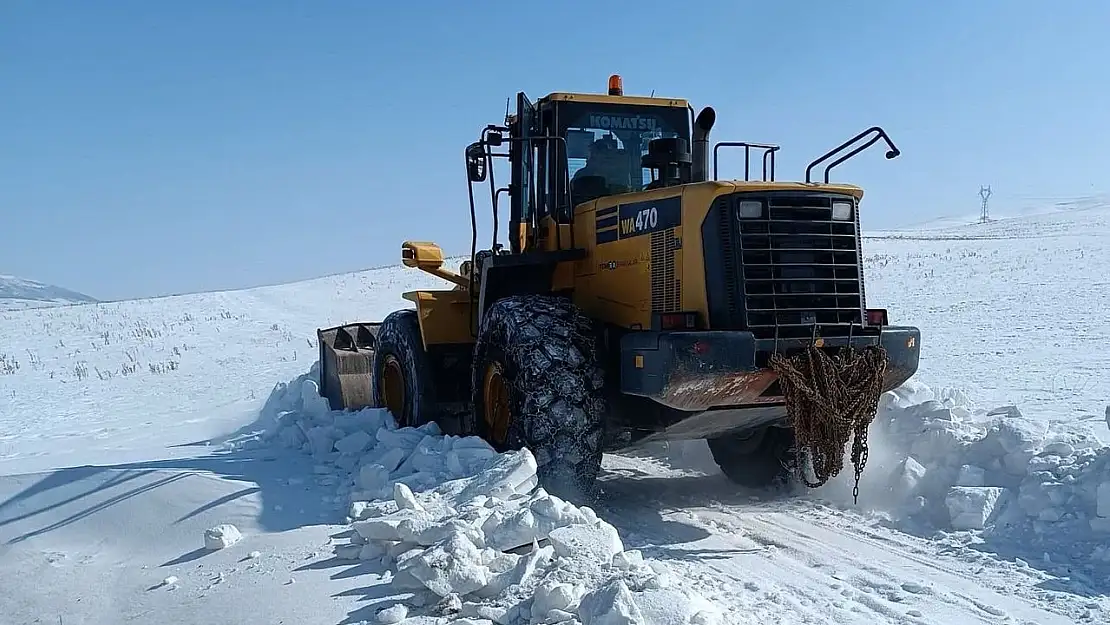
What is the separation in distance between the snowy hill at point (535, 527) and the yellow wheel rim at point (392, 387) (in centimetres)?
61

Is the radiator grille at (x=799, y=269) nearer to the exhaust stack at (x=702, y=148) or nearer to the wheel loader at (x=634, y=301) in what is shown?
the wheel loader at (x=634, y=301)

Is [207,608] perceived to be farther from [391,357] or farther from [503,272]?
[391,357]

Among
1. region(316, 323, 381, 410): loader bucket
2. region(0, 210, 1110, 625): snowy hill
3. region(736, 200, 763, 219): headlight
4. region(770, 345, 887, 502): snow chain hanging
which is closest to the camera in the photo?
region(0, 210, 1110, 625): snowy hill

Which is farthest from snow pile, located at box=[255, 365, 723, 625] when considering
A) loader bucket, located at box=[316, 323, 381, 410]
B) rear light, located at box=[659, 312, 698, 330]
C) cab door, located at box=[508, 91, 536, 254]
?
loader bucket, located at box=[316, 323, 381, 410]

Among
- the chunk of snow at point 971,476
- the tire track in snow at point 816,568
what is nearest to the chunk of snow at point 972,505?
the chunk of snow at point 971,476

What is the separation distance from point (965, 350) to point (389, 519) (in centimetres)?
1014

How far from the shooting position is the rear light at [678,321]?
551cm

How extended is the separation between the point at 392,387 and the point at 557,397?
322 centimetres

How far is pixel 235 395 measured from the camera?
471 inches

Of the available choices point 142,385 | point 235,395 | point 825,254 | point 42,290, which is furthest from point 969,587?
point 42,290

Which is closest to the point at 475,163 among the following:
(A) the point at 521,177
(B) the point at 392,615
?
(A) the point at 521,177

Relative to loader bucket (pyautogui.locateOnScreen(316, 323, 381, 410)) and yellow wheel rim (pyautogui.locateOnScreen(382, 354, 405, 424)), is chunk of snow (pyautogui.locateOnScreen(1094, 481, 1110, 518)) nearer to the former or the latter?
yellow wheel rim (pyautogui.locateOnScreen(382, 354, 405, 424))

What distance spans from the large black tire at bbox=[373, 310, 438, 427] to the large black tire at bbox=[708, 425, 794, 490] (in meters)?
2.40

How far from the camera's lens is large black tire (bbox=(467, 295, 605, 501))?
5.75m
